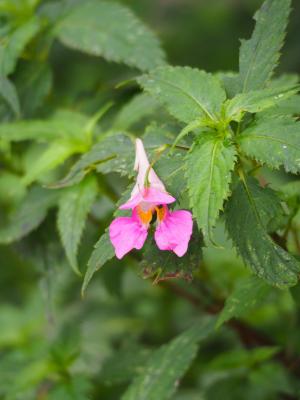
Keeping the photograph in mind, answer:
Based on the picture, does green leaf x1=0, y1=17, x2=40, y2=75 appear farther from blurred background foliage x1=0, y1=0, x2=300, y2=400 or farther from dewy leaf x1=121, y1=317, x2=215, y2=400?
dewy leaf x1=121, y1=317, x2=215, y2=400

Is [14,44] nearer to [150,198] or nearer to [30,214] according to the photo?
[30,214]

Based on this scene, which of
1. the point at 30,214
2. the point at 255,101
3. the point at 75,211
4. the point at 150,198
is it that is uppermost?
the point at 255,101

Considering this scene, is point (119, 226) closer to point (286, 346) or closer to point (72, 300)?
point (286, 346)

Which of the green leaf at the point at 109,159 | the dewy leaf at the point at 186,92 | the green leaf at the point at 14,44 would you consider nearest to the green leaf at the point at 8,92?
the green leaf at the point at 14,44

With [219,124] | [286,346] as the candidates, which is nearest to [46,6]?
[219,124]

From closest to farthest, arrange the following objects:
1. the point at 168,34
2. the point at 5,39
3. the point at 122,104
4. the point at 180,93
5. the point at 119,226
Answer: the point at 119,226 → the point at 180,93 → the point at 5,39 → the point at 122,104 → the point at 168,34

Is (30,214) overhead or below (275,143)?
below

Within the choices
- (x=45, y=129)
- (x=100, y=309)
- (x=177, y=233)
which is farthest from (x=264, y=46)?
(x=100, y=309)
